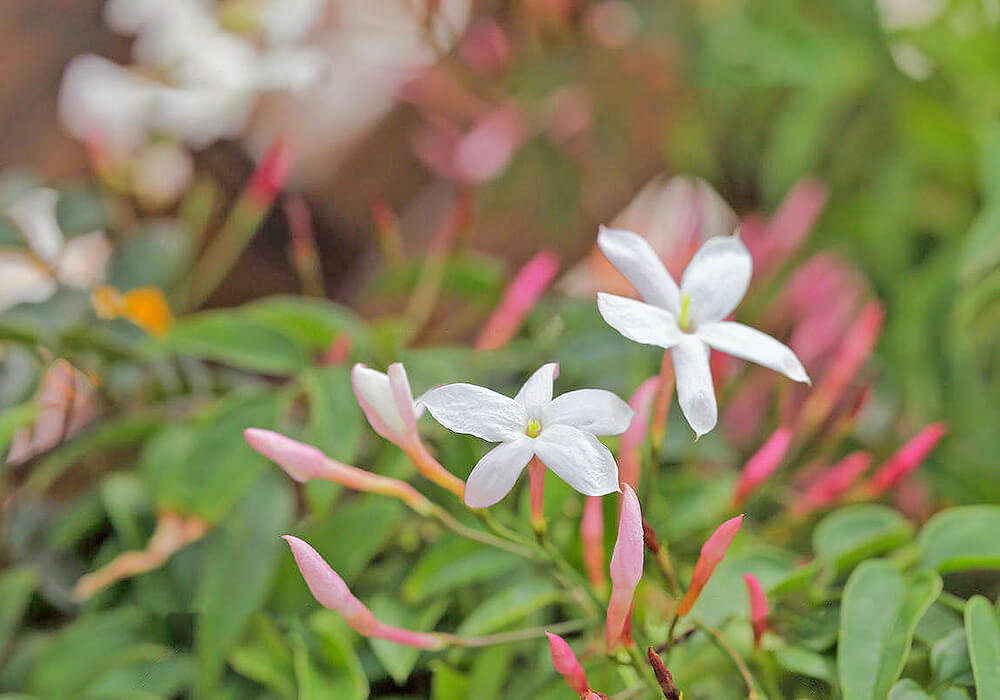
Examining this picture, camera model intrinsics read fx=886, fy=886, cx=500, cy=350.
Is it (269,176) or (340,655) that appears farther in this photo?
(269,176)

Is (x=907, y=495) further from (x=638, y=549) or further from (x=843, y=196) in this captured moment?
(x=638, y=549)

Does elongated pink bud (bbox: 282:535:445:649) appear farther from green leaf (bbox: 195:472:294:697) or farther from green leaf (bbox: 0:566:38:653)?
green leaf (bbox: 0:566:38:653)

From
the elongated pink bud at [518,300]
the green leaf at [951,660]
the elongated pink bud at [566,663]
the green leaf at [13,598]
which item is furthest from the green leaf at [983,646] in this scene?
the green leaf at [13,598]

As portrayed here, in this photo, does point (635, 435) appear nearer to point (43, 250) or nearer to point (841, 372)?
point (841, 372)

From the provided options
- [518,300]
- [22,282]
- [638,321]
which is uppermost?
[638,321]

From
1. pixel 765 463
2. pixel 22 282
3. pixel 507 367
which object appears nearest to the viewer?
pixel 765 463

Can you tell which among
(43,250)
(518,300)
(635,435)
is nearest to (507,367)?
(518,300)

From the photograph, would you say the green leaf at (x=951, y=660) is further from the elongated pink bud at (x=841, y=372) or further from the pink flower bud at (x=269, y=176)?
the pink flower bud at (x=269, y=176)
